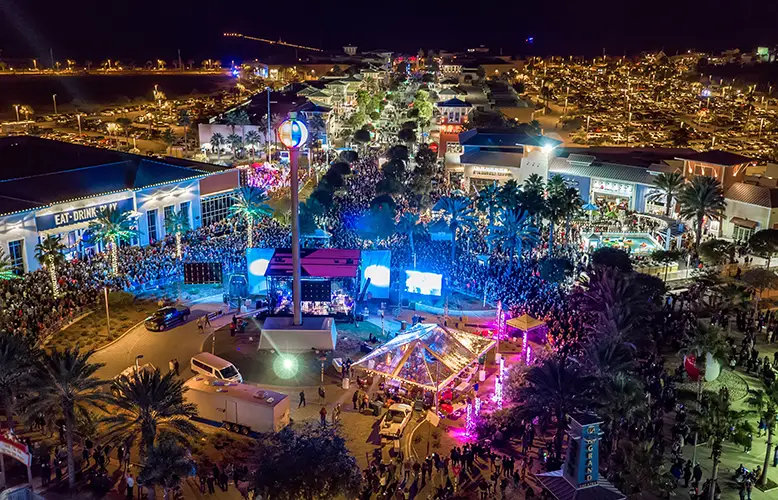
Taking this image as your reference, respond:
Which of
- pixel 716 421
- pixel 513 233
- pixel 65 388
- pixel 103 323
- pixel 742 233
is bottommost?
pixel 103 323

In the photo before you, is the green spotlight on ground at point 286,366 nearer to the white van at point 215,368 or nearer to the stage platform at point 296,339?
the stage platform at point 296,339

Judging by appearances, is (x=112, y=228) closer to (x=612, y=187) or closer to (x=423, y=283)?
(x=423, y=283)

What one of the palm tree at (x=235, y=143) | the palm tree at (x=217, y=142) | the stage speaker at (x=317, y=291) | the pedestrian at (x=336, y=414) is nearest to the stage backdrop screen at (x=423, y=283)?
the stage speaker at (x=317, y=291)

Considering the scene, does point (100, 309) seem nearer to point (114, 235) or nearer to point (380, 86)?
point (114, 235)

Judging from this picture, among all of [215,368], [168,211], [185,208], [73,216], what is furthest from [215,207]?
[215,368]

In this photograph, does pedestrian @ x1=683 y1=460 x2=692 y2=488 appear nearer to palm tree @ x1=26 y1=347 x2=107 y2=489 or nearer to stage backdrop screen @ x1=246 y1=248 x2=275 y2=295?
palm tree @ x1=26 y1=347 x2=107 y2=489
